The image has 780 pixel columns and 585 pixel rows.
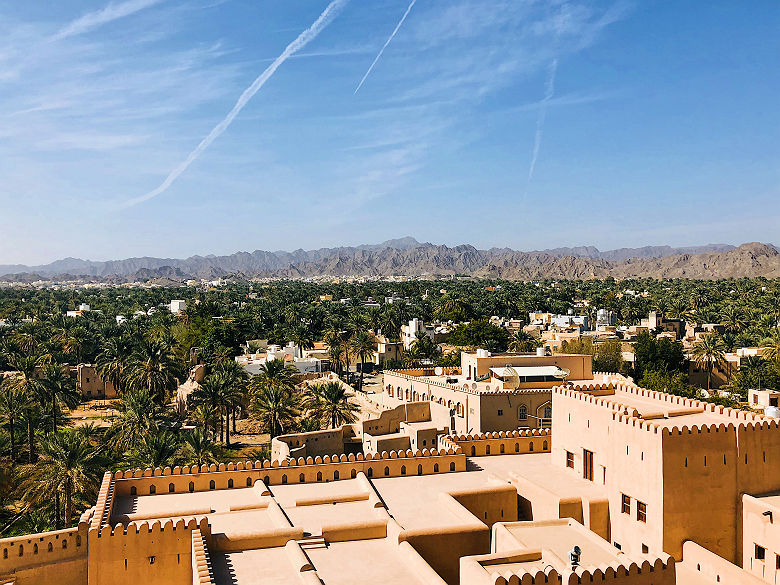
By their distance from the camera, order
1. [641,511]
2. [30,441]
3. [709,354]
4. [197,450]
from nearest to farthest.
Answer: [641,511], [197,450], [30,441], [709,354]

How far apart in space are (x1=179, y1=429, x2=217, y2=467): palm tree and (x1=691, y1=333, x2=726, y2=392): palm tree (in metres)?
38.4

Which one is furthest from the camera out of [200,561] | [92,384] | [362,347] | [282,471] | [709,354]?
[362,347]

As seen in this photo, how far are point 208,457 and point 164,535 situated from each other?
10.9 metres

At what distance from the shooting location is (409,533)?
15391mm

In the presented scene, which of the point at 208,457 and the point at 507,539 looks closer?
the point at 507,539

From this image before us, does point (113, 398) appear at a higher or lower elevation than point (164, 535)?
lower

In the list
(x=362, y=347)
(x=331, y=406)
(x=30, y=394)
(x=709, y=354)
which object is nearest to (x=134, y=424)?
(x=331, y=406)

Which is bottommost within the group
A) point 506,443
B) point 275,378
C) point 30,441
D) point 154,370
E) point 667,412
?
point 30,441

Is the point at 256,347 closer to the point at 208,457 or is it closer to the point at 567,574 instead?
the point at 208,457

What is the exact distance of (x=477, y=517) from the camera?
1778 cm

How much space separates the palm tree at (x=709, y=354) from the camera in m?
50.2

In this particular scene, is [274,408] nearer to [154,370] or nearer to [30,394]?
[154,370]

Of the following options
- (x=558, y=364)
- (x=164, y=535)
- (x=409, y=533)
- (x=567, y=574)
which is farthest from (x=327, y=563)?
(x=558, y=364)

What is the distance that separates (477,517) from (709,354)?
38.6 m
